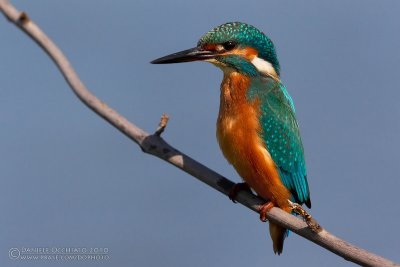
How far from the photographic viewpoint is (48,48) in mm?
1766

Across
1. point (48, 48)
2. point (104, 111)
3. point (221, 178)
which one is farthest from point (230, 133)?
point (48, 48)

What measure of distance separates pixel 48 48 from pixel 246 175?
1505 mm

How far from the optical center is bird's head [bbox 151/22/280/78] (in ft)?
10.2

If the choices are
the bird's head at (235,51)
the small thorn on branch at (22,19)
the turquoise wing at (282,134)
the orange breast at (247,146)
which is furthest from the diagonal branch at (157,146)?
the bird's head at (235,51)

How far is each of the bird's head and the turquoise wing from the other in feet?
0.31

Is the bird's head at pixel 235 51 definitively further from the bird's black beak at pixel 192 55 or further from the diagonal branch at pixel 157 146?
the diagonal branch at pixel 157 146

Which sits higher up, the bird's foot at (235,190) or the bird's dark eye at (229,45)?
the bird's dark eye at (229,45)

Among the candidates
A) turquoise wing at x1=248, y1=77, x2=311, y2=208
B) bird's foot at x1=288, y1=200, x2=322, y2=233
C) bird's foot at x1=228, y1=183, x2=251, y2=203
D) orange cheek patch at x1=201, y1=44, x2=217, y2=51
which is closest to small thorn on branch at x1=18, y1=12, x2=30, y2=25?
bird's foot at x1=288, y1=200, x2=322, y2=233

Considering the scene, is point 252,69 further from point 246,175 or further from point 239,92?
point 246,175

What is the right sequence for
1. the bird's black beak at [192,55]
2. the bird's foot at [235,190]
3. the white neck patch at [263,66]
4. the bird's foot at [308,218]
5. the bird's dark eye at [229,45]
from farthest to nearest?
1. the white neck patch at [263,66]
2. the bird's dark eye at [229,45]
3. the bird's black beak at [192,55]
4. the bird's foot at [235,190]
5. the bird's foot at [308,218]

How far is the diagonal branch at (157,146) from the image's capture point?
177 cm

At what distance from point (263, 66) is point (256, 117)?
0.31 m

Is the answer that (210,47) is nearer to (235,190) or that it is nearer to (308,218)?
(235,190)

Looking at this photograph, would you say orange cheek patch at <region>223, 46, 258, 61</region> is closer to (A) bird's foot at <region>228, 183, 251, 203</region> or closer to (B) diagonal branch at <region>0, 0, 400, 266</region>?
(A) bird's foot at <region>228, 183, 251, 203</region>
